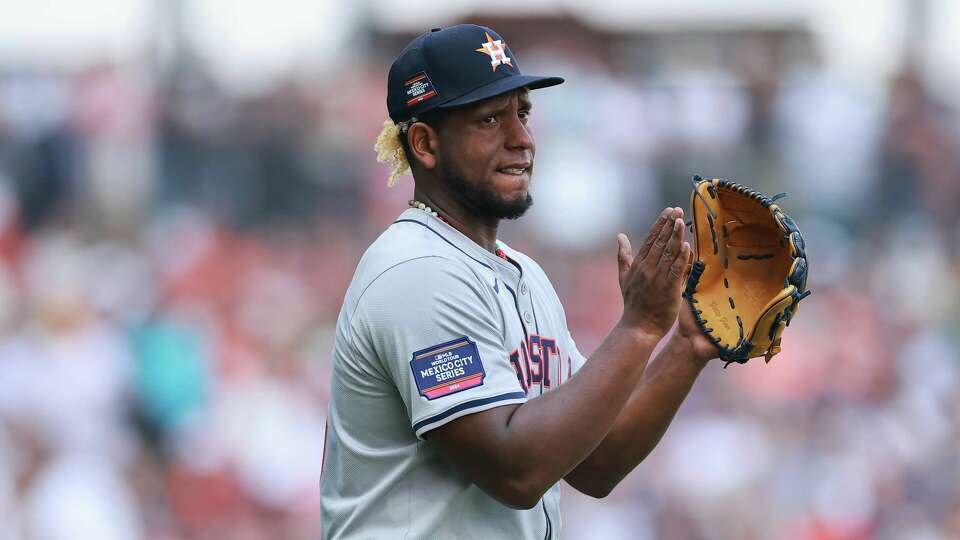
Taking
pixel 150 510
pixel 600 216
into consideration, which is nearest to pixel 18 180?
pixel 150 510

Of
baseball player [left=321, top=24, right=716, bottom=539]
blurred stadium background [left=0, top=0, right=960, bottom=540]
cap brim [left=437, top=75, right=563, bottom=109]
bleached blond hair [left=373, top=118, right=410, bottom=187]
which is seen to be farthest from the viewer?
blurred stadium background [left=0, top=0, right=960, bottom=540]

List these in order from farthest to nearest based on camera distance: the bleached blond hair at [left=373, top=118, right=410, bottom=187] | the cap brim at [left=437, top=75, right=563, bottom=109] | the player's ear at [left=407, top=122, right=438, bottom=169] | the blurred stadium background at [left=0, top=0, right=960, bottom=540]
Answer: the blurred stadium background at [left=0, top=0, right=960, bottom=540], the bleached blond hair at [left=373, top=118, right=410, bottom=187], the player's ear at [left=407, top=122, right=438, bottom=169], the cap brim at [left=437, top=75, right=563, bottom=109]

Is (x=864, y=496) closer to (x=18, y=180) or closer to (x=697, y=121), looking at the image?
(x=697, y=121)

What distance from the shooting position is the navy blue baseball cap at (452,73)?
258cm

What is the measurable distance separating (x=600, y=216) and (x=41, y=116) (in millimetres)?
3841

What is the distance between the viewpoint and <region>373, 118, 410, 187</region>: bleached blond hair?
2787 millimetres

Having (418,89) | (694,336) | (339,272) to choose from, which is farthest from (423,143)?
(339,272)

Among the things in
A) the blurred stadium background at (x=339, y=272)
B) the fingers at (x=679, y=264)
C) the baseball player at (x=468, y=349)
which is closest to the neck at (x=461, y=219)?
the baseball player at (x=468, y=349)

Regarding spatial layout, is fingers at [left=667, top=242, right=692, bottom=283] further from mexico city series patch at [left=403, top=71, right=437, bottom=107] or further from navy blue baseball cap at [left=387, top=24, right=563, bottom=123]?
mexico city series patch at [left=403, top=71, right=437, bottom=107]

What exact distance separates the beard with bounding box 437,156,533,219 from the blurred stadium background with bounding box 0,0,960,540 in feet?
14.5

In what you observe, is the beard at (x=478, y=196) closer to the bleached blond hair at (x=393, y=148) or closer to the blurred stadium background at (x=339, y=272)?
the bleached blond hair at (x=393, y=148)

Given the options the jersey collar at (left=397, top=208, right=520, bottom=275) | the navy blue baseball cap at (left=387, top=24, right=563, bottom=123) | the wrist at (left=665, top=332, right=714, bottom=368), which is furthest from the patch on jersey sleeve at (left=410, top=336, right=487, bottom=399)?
the wrist at (left=665, top=332, right=714, bottom=368)

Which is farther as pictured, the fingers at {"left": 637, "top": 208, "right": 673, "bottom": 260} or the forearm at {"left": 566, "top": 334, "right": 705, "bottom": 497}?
the forearm at {"left": 566, "top": 334, "right": 705, "bottom": 497}

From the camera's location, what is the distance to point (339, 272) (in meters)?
8.00
